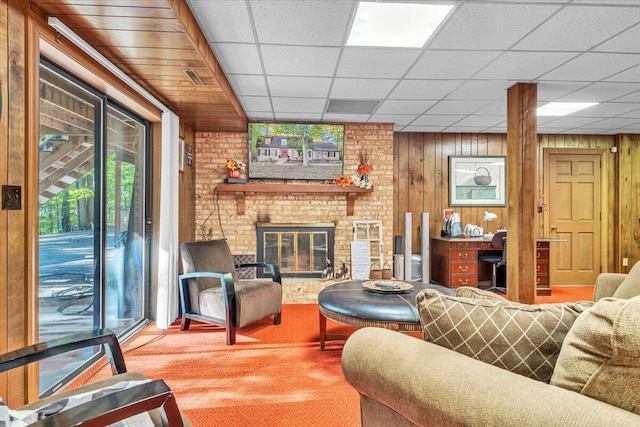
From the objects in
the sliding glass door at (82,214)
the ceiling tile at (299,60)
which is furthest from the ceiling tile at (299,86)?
the sliding glass door at (82,214)

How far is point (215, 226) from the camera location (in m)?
4.80

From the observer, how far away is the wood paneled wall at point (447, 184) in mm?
5594

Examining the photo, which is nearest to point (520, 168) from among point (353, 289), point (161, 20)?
point (353, 289)

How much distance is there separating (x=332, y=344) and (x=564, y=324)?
90.2 inches

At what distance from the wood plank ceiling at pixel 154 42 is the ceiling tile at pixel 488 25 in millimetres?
1643

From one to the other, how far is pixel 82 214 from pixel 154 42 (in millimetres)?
1302

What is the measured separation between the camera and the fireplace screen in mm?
4762

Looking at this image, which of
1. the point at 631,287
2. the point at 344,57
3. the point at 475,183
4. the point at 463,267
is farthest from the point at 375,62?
the point at 475,183

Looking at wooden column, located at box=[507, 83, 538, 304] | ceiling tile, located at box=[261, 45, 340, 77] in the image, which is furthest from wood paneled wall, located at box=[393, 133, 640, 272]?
ceiling tile, located at box=[261, 45, 340, 77]

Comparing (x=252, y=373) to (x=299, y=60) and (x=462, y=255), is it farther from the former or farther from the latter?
(x=462, y=255)

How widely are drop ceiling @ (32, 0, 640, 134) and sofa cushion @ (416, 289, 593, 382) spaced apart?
1841mm

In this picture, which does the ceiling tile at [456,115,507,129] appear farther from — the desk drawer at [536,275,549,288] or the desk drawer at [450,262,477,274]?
the desk drawer at [536,275,549,288]

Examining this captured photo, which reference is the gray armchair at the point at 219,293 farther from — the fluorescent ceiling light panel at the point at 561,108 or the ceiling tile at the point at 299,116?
the fluorescent ceiling light panel at the point at 561,108

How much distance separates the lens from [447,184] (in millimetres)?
5648
